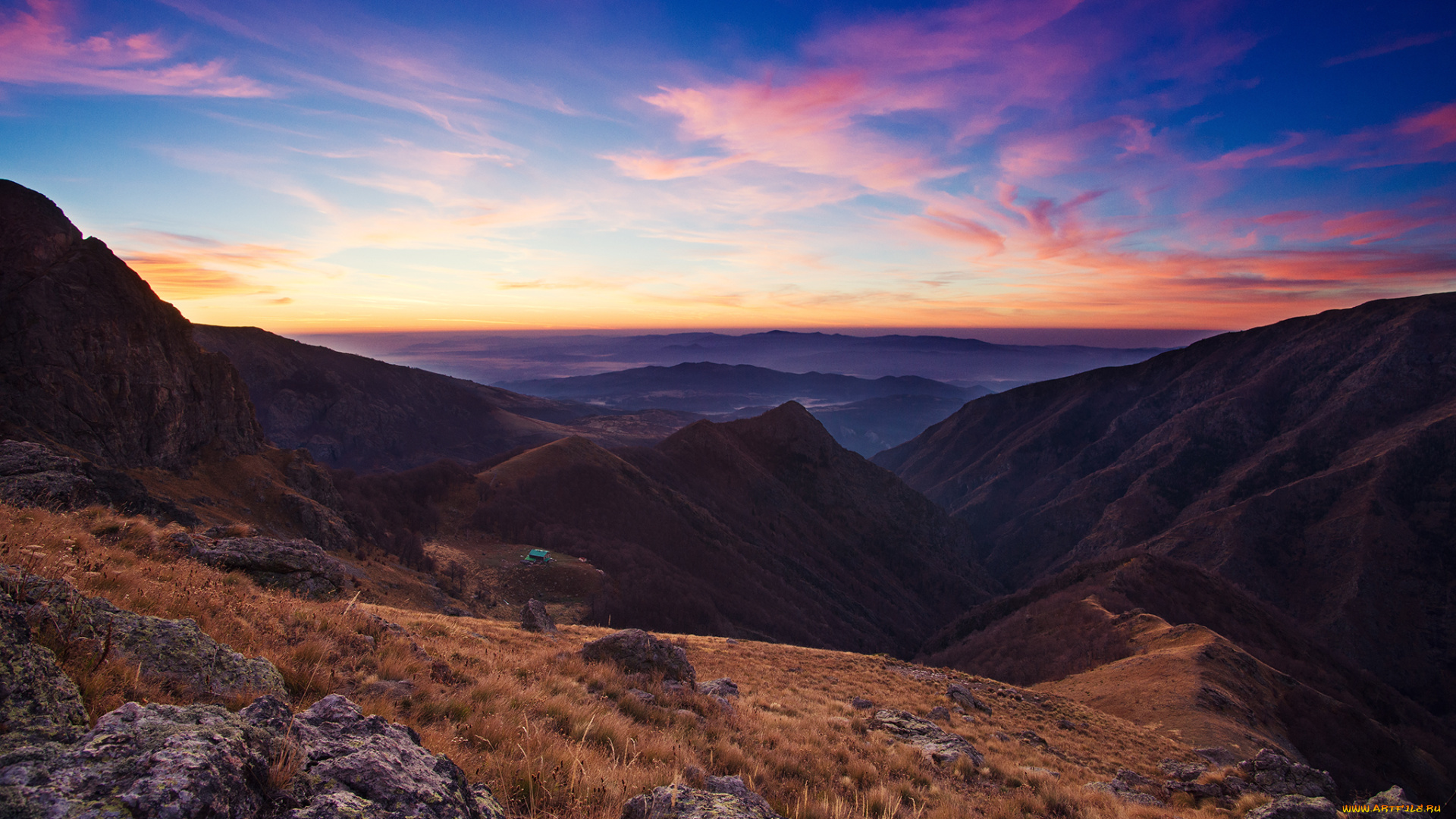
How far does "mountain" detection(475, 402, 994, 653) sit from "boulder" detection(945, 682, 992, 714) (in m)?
35.5

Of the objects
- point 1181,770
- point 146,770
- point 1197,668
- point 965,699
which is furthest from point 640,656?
point 1197,668

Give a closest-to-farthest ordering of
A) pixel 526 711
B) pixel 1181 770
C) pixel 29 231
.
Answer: pixel 526 711
pixel 1181 770
pixel 29 231

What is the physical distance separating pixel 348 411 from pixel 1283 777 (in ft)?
665

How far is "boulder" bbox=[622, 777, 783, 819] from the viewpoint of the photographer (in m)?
4.30

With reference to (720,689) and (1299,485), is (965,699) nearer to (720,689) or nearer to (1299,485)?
(720,689)

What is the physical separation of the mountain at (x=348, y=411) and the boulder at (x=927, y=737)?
15026 cm

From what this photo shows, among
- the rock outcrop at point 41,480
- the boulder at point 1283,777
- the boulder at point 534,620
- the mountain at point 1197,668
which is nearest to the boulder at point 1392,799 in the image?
the boulder at point 1283,777

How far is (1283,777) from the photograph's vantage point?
51.8ft

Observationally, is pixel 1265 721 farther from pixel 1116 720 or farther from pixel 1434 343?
pixel 1434 343

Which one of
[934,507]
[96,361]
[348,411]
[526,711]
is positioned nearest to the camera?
[526,711]

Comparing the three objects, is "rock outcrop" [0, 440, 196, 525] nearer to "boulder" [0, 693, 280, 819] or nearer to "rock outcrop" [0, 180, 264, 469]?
"boulder" [0, 693, 280, 819]

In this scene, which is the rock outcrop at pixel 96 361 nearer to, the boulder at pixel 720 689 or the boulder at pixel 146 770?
the boulder at pixel 720 689

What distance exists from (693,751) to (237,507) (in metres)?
43.2

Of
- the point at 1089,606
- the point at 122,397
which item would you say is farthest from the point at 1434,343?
the point at 122,397
